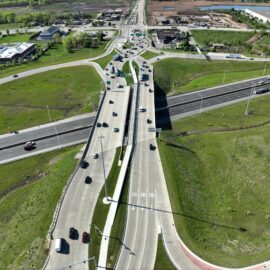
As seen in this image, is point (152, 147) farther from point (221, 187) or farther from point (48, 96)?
point (48, 96)

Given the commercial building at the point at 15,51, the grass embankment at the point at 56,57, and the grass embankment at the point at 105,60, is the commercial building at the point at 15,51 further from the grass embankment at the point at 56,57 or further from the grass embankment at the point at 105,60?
the grass embankment at the point at 105,60

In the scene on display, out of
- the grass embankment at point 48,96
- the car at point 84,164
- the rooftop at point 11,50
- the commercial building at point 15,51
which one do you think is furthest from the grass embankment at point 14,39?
the car at point 84,164

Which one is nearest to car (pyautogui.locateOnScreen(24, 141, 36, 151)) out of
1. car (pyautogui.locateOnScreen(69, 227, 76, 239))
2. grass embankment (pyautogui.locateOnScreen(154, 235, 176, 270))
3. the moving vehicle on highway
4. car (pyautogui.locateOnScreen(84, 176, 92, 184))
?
car (pyautogui.locateOnScreen(84, 176, 92, 184))

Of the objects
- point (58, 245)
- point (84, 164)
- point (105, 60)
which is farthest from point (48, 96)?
point (58, 245)

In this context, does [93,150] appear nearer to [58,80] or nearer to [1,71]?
[58,80]

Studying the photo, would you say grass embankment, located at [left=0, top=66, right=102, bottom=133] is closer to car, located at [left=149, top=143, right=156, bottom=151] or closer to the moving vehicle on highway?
car, located at [left=149, top=143, right=156, bottom=151]
